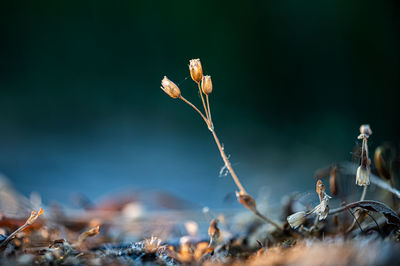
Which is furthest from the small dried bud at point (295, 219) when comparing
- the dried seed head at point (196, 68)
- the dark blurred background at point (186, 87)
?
the dark blurred background at point (186, 87)

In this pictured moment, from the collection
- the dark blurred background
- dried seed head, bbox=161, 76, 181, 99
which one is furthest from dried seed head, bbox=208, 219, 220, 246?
the dark blurred background

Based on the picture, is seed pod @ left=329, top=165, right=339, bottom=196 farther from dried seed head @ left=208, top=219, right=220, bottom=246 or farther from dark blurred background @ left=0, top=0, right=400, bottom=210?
dark blurred background @ left=0, top=0, right=400, bottom=210

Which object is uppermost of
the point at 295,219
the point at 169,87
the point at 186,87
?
the point at 186,87

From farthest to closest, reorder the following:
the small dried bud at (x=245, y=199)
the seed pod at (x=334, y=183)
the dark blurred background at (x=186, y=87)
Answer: the dark blurred background at (x=186, y=87), the seed pod at (x=334, y=183), the small dried bud at (x=245, y=199)

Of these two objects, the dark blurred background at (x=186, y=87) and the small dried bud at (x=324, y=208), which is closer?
the small dried bud at (x=324, y=208)

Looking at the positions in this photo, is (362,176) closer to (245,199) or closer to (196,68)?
(245,199)

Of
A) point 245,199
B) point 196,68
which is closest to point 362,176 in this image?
point 245,199

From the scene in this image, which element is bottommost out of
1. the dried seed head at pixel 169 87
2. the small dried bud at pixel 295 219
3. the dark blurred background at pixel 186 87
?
the small dried bud at pixel 295 219

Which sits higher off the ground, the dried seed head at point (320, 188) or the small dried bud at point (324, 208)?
the dried seed head at point (320, 188)

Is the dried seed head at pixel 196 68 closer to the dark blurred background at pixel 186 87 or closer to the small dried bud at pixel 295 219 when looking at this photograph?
the small dried bud at pixel 295 219
